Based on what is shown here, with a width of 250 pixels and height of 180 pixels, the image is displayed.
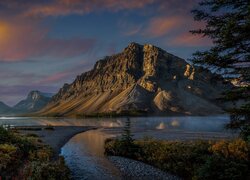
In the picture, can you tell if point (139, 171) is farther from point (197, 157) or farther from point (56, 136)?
point (56, 136)

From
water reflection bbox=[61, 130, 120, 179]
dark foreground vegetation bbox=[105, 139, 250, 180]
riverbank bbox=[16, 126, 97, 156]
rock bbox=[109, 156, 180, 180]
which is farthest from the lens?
riverbank bbox=[16, 126, 97, 156]


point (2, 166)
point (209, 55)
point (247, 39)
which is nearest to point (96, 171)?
point (2, 166)

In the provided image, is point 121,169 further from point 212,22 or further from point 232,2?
point 232,2

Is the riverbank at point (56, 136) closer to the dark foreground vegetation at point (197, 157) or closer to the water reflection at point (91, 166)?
the water reflection at point (91, 166)

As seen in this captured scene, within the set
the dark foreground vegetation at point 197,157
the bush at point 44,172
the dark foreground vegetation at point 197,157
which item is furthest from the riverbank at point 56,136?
the bush at point 44,172

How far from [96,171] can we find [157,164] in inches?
199

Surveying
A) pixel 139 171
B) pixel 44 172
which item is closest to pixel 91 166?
pixel 139 171

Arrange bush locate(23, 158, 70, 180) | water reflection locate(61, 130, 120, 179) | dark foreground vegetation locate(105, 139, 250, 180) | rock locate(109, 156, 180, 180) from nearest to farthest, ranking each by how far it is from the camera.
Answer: bush locate(23, 158, 70, 180)
dark foreground vegetation locate(105, 139, 250, 180)
rock locate(109, 156, 180, 180)
water reflection locate(61, 130, 120, 179)

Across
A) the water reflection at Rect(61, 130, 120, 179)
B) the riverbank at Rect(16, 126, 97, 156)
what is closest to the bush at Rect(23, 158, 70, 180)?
the water reflection at Rect(61, 130, 120, 179)

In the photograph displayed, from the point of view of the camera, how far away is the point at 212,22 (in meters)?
18.0

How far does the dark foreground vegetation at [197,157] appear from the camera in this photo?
17.2 meters

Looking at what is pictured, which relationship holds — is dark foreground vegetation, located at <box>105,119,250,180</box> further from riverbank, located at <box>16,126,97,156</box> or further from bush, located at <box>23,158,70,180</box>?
riverbank, located at <box>16,126,97,156</box>

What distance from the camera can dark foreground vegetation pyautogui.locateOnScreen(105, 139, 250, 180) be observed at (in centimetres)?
1720

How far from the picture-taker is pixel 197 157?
20984 mm
